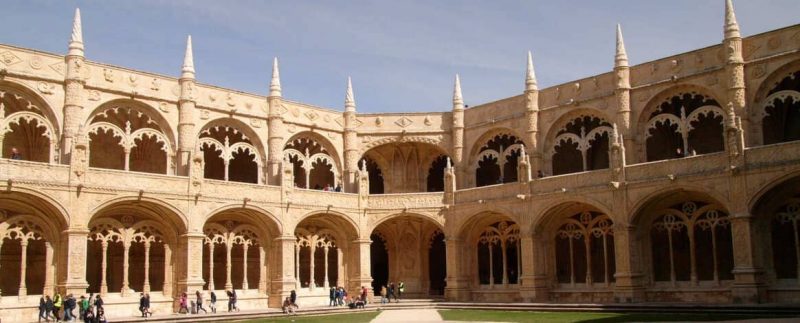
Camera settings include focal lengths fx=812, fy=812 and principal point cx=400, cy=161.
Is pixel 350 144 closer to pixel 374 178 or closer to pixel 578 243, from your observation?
pixel 374 178

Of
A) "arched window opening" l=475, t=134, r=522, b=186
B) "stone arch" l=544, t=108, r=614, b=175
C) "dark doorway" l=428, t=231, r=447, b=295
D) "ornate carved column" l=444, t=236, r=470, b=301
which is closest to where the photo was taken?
"stone arch" l=544, t=108, r=614, b=175

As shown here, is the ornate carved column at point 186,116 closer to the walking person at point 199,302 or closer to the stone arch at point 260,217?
the stone arch at point 260,217

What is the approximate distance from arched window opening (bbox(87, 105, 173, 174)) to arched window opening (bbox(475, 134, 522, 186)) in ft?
57.2

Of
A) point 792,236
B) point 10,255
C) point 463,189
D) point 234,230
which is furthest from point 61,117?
point 792,236

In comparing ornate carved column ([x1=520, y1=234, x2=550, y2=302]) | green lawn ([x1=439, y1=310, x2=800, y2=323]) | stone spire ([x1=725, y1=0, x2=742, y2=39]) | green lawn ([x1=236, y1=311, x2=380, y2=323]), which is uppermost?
stone spire ([x1=725, y1=0, x2=742, y2=39])

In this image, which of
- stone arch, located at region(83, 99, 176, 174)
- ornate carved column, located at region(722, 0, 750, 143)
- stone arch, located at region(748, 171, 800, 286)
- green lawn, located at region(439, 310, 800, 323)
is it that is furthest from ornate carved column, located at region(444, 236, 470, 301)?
ornate carved column, located at region(722, 0, 750, 143)

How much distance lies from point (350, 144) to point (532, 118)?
10584mm

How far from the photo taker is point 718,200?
3334 centimetres

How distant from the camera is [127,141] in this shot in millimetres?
37875

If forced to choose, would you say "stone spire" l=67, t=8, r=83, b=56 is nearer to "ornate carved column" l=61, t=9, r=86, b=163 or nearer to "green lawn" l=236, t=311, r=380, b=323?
"ornate carved column" l=61, t=9, r=86, b=163

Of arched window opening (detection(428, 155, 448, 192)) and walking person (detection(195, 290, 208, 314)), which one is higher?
arched window opening (detection(428, 155, 448, 192))

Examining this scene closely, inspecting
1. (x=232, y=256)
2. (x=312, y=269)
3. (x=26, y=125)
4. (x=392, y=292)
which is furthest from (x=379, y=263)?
(x=26, y=125)

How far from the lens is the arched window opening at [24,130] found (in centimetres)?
3472

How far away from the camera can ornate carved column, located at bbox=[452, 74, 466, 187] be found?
46188mm
